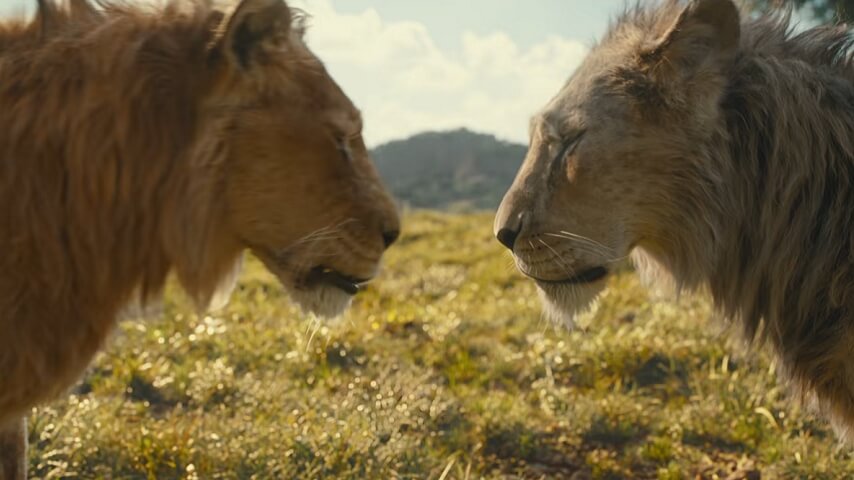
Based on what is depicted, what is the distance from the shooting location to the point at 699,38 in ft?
10.5

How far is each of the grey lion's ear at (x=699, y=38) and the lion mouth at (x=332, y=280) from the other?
122 centimetres

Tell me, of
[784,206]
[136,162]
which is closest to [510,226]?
[784,206]

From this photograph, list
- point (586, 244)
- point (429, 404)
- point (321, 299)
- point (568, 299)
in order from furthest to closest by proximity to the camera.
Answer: point (429, 404)
point (568, 299)
point (586, 244)
point (321, 299)

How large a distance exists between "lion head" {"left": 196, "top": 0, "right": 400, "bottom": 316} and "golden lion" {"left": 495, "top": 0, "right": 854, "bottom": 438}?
745 millimetres

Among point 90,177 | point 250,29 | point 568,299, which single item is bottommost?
point 568,299

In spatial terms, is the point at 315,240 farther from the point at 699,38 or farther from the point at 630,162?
the point at 699,38

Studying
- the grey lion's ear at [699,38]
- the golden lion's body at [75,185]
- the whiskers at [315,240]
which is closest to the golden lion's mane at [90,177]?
the golden lion's body at [75,185]

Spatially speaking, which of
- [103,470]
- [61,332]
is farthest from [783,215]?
[103,470]

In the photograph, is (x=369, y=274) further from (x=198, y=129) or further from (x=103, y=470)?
(x=103, y=470)

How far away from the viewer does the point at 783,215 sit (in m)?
3.16

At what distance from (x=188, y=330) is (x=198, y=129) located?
371 cm

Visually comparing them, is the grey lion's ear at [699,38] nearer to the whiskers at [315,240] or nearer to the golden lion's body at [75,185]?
the whiskers at [315,240]

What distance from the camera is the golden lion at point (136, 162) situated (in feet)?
7.89

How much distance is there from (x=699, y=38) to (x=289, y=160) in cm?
143
